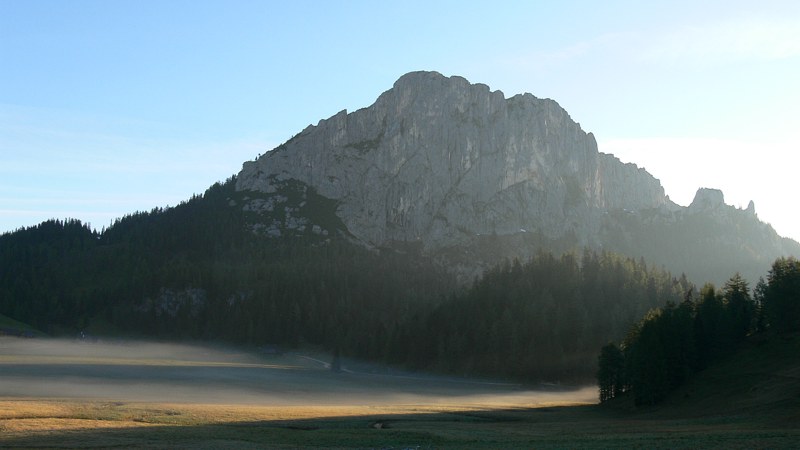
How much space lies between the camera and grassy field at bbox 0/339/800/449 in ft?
174

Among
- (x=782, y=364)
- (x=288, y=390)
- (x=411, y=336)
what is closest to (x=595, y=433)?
(x=782, y=364)

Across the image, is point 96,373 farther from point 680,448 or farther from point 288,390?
point 680,448

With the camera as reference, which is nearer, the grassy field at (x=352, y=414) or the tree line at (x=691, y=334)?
the grassy field at (x=352, y=414)

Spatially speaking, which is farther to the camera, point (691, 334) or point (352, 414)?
point (691, 334)

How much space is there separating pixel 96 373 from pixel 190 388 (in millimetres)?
22933

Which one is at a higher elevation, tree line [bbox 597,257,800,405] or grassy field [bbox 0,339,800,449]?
tree line [bbox 597,257,800,405]

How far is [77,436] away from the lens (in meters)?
53.3

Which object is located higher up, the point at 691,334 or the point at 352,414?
the point at 691,334

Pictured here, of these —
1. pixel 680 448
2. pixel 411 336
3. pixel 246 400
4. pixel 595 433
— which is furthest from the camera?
pixel 411 336

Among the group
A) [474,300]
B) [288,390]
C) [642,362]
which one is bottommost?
[288,390]

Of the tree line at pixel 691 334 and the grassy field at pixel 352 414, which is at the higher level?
the tree line at pixel 691 334

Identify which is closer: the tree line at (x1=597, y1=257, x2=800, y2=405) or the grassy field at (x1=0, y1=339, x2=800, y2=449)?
the grassy field at (x1=0, y1=339, x2=800, y2=449)

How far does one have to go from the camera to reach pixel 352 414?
79.0 m

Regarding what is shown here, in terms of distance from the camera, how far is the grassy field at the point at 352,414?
53.1m
